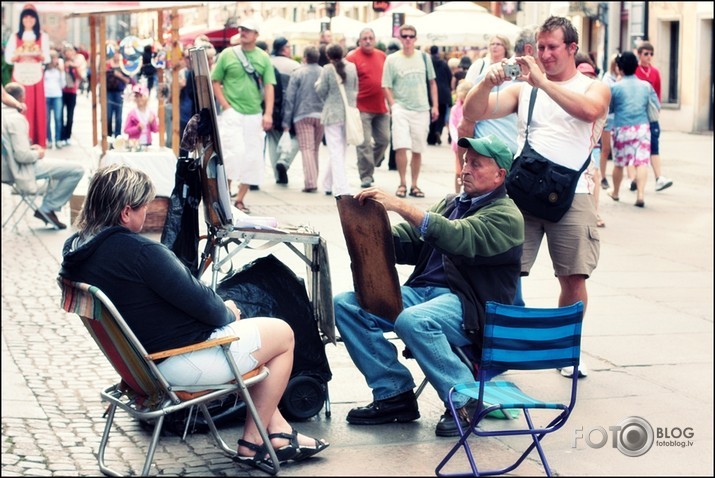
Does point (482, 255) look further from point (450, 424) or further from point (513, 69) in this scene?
point (513, 69)

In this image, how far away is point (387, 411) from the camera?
5711mm

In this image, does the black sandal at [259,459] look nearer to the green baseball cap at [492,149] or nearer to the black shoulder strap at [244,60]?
the green baseball cap at [492,149]

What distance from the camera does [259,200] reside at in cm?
1467

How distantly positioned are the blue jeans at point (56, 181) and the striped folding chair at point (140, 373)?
7.57 meters

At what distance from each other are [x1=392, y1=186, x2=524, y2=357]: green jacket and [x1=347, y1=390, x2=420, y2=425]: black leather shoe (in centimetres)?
43

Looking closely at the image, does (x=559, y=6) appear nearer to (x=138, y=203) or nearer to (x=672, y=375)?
→ (x=672, y=375)

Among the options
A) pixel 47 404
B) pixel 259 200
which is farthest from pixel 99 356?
pixel 259 200

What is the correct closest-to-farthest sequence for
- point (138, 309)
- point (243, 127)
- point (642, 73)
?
point (138, 309), point (243, 127), point (642, 73)

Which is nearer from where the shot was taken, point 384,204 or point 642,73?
point 384,204

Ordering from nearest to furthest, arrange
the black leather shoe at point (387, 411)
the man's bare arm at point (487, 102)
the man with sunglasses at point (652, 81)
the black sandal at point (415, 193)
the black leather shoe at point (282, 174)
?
the black leather shoe at point (387, 411) < the man's bare arm at point (487, 102) < the black sandal at point (415, 193) < the man with sunglasses at point (652, 81) < the black leather shoe at point (282, 174)

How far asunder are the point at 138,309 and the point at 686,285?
20.0 feet

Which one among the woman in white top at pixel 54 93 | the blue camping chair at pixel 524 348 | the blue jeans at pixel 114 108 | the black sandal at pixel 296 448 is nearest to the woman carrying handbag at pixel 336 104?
the black sandal at pixel 296 448

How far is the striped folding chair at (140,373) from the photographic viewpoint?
15.4 feet

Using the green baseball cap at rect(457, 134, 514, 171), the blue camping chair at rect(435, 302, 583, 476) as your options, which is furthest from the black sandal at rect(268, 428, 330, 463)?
the green baseball cap at rect(457, 134, 514, 171)
